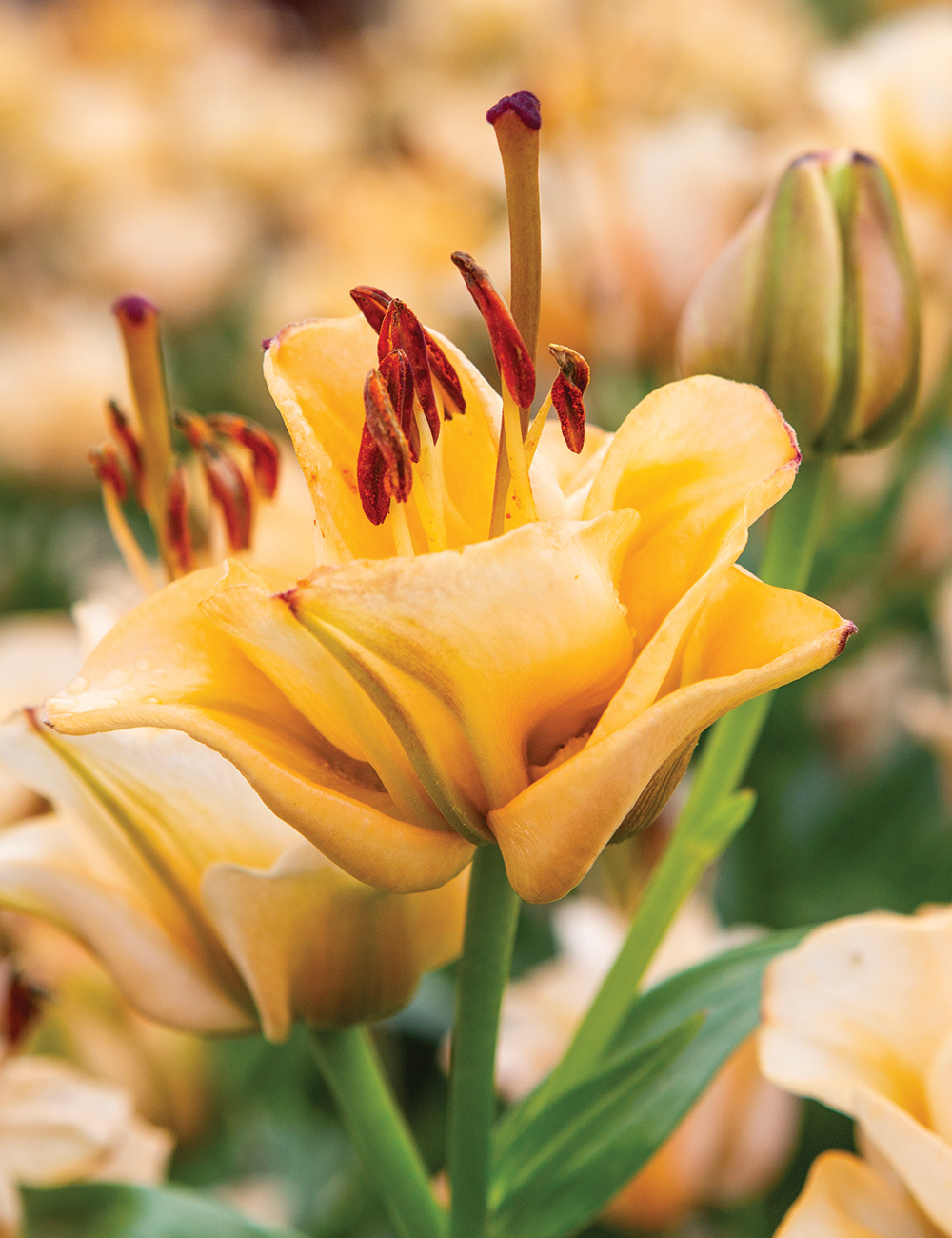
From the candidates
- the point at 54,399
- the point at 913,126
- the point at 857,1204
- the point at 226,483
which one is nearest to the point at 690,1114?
the point at 857,1204

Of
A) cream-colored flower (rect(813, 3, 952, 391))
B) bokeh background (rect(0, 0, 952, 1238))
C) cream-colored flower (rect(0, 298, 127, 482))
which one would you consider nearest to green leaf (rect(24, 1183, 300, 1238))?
bokeh background (rect(0, 0, 952, 1238))

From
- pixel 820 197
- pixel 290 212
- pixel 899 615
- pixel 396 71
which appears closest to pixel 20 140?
pixel 290 212

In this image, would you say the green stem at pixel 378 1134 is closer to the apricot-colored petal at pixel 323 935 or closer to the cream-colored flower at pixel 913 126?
the apricot-colored petal at pixel 323 935

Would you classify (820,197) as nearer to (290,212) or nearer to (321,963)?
(321,963)

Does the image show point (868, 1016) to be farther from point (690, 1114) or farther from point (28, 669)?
point (28, 669)

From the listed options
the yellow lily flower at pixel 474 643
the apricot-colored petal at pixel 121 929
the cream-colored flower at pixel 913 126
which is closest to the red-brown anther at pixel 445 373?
the yellow lily flower at pixel 474 643

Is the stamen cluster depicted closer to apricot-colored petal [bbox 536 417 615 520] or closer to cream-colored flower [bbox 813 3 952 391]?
apricot-colored petal [bbox 536 417 615 520]
